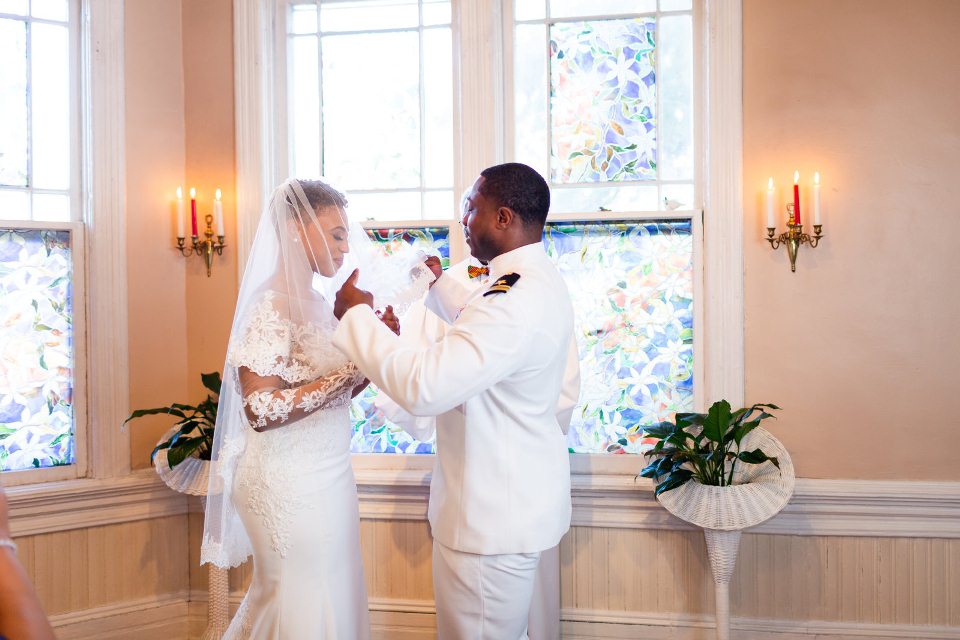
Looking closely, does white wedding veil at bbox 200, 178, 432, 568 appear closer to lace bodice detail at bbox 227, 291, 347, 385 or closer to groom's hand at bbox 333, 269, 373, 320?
lace bodice detail at bbox 227, 291, 347, 385

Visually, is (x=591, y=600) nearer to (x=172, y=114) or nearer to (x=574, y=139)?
(x=574, y=139)

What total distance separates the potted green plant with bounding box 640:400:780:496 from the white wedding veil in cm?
122

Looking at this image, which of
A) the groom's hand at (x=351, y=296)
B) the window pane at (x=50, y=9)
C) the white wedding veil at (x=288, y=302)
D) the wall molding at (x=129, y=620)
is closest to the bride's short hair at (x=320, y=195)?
the white wedding veil at (x=288, y=302)

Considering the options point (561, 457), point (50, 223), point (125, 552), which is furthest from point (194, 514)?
point (561, 457)

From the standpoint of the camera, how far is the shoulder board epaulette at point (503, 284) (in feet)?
6.76

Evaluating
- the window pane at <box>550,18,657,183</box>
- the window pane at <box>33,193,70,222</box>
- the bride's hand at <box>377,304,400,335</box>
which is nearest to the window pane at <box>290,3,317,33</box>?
the window pane at <box>550,18,657,183</box>

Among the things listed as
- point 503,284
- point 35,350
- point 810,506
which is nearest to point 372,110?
point 35,350

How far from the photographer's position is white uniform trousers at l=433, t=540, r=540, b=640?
81.8 inches

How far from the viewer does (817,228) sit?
329 centimetres

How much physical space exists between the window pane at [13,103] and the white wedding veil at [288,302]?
182 cm

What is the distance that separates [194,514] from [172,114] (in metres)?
1.87

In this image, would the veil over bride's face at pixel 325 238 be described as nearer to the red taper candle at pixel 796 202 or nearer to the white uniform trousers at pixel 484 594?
the white uniform trousers at pixel 484 594

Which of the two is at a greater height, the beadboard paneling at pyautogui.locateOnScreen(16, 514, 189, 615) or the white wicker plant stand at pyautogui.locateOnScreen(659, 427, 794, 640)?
the white wicker plant stand at pyautogui.locateOnScreen(659, 427, 794, 640)

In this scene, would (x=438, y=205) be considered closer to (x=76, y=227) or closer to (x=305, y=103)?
(x=305, y=103)
